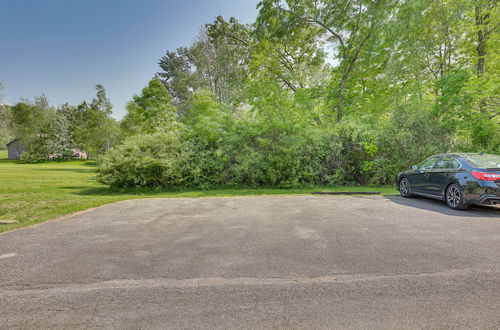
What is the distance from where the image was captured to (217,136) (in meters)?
11.9

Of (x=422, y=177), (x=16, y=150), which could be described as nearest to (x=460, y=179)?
(x=422, y=177)

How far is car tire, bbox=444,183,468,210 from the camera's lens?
20.0ft

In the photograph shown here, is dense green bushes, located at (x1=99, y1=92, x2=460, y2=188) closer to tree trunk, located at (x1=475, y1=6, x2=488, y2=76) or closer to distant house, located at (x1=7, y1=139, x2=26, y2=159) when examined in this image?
tree trunk, located at (x1=475, y1=6, x2=488, y2=76)

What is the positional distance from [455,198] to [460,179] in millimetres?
539

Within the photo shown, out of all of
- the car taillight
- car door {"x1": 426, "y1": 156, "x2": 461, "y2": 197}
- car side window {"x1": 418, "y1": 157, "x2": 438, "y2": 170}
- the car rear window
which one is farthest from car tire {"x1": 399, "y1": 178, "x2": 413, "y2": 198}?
the car taillight

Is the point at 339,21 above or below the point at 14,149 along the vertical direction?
above

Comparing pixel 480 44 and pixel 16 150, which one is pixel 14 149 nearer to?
pixel 16 150

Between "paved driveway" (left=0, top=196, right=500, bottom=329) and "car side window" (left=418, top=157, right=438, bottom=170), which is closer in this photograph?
"paved driveway" (left=0, top=196, right=500, bottom=329)

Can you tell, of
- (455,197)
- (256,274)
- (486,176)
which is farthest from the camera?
(455,197)

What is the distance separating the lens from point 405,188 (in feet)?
27.8

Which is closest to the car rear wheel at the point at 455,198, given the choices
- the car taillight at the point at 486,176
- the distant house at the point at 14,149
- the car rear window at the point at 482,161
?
the car taillight at the point at 486,176

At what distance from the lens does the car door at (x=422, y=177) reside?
7480mm

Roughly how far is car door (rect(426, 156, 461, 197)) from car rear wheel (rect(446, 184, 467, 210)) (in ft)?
0.62

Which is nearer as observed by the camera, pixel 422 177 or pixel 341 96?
pixel 422 177
